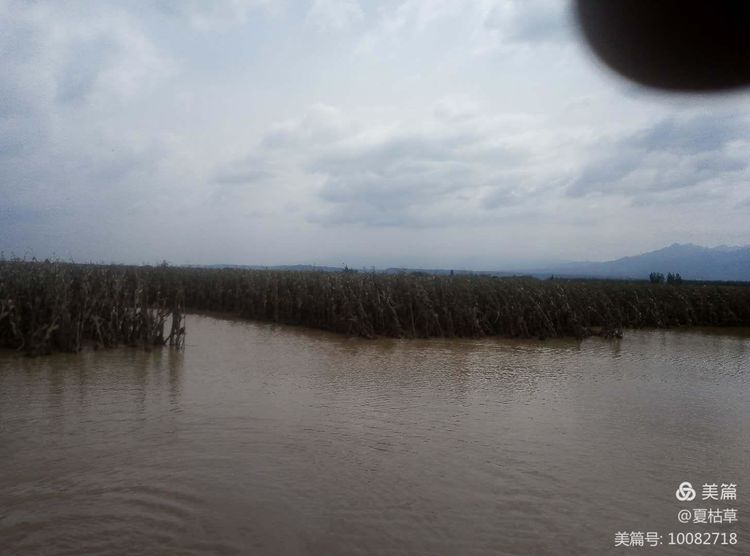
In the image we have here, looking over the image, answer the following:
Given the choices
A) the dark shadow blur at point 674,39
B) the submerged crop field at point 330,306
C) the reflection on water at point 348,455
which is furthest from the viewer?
the submerged crop field at point 330,306

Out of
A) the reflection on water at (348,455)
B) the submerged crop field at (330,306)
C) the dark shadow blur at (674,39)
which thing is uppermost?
the dark shadow blur at (674,39)

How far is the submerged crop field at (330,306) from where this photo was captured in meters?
9.94

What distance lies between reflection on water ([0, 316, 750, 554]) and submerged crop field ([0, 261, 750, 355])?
1005 mm

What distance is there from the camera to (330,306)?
14.5 metres

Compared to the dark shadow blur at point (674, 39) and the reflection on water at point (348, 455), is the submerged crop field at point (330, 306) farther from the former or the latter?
the dark shadow blur at point (674, 39)

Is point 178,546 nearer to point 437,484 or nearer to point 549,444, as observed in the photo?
point 437,484

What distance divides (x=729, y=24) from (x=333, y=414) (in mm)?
5004

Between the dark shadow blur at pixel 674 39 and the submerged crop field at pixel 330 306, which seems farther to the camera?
the submerged crop field at pixel 330 306

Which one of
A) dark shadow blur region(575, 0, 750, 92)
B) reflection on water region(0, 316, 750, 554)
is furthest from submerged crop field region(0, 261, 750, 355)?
dark shadow blur region(575, 0, 750, 92)

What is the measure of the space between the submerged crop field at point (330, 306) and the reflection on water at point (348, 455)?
1005 millimetres

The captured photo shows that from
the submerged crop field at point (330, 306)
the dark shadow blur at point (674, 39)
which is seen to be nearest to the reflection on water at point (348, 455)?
the submerged crop field at point (330, 306)

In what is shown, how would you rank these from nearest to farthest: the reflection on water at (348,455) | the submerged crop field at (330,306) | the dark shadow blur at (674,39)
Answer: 1. the dark shadow blur at (674,39)
2. the reflection on water at (348,455)
3. the submerged crop field at (330,306)

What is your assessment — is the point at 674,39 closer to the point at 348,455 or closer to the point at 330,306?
the point at 348,455

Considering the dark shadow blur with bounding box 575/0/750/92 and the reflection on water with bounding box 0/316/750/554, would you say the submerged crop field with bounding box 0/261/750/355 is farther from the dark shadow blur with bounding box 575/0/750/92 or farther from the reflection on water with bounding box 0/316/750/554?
the dark shadow blur with bounding box 575/0/750/92
